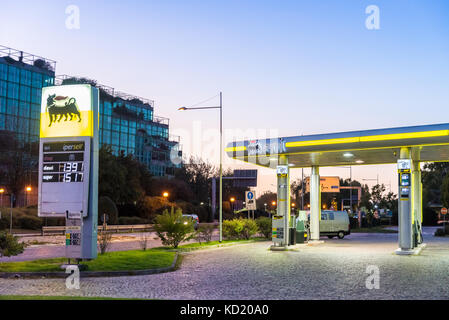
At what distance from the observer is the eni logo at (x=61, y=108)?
1745 cm

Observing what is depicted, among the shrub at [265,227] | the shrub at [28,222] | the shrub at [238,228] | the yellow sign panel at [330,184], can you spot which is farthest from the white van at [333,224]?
the shrub at [28,222]

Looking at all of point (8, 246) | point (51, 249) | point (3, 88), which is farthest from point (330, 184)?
point (8, 246)

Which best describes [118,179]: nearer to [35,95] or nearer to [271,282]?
[35,95]

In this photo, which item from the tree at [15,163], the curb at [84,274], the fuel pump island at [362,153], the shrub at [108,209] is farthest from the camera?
the tree at [15,163]

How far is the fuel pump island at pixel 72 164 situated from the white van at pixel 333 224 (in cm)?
2532

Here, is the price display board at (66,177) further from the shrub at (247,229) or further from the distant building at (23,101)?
the distant building at (23,101)

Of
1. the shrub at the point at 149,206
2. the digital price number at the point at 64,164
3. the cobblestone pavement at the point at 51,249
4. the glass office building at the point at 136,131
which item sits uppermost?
the glass office building at the point at 136,131

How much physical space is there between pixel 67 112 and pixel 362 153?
1530cm

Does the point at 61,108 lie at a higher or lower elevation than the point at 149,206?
higher

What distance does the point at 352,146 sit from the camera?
2441 cm

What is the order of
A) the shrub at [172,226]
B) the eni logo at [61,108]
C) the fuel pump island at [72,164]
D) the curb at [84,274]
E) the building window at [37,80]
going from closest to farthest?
the curb at [84,274] < the fuel pump island at [72,164] < the eni logo at [61,108] < the shrub at [172,226] < the building window at [37,80]

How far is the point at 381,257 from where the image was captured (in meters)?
21.6

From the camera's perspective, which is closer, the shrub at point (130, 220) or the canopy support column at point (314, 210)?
the canopy support column at point (314, 210)
